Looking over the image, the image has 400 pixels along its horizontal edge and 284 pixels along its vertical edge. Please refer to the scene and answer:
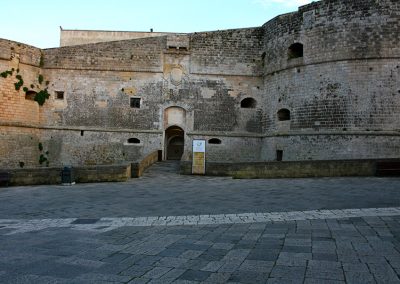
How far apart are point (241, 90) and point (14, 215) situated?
14.8 metres

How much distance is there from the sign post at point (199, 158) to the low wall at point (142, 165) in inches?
86.0

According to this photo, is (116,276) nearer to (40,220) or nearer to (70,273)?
(70,273)

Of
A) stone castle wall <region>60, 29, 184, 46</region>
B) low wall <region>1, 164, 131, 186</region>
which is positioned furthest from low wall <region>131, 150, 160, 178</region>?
stone castle wall <region>60, 29, 184, 46</region>

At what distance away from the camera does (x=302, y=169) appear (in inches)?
475

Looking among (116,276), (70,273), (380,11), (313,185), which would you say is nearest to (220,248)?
(116,276)

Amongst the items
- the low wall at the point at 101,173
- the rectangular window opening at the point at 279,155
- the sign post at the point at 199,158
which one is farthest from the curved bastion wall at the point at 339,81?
the low wall at the point at 101,173

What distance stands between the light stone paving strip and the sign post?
682 cm

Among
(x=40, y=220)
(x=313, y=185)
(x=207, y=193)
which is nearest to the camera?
(x=40, y=220)

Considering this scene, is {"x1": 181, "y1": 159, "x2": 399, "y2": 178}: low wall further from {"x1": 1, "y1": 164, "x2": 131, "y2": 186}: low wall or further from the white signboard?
{"x1": 1, "y1": 164, "x2": 131, "y2": 186}: low wall

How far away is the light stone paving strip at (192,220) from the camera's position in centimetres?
562

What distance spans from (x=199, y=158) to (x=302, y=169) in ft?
12.5

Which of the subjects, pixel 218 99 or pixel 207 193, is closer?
pixel 207 193

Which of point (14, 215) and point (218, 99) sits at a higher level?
point (218, 99)

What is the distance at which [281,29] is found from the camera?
59.5 feet
